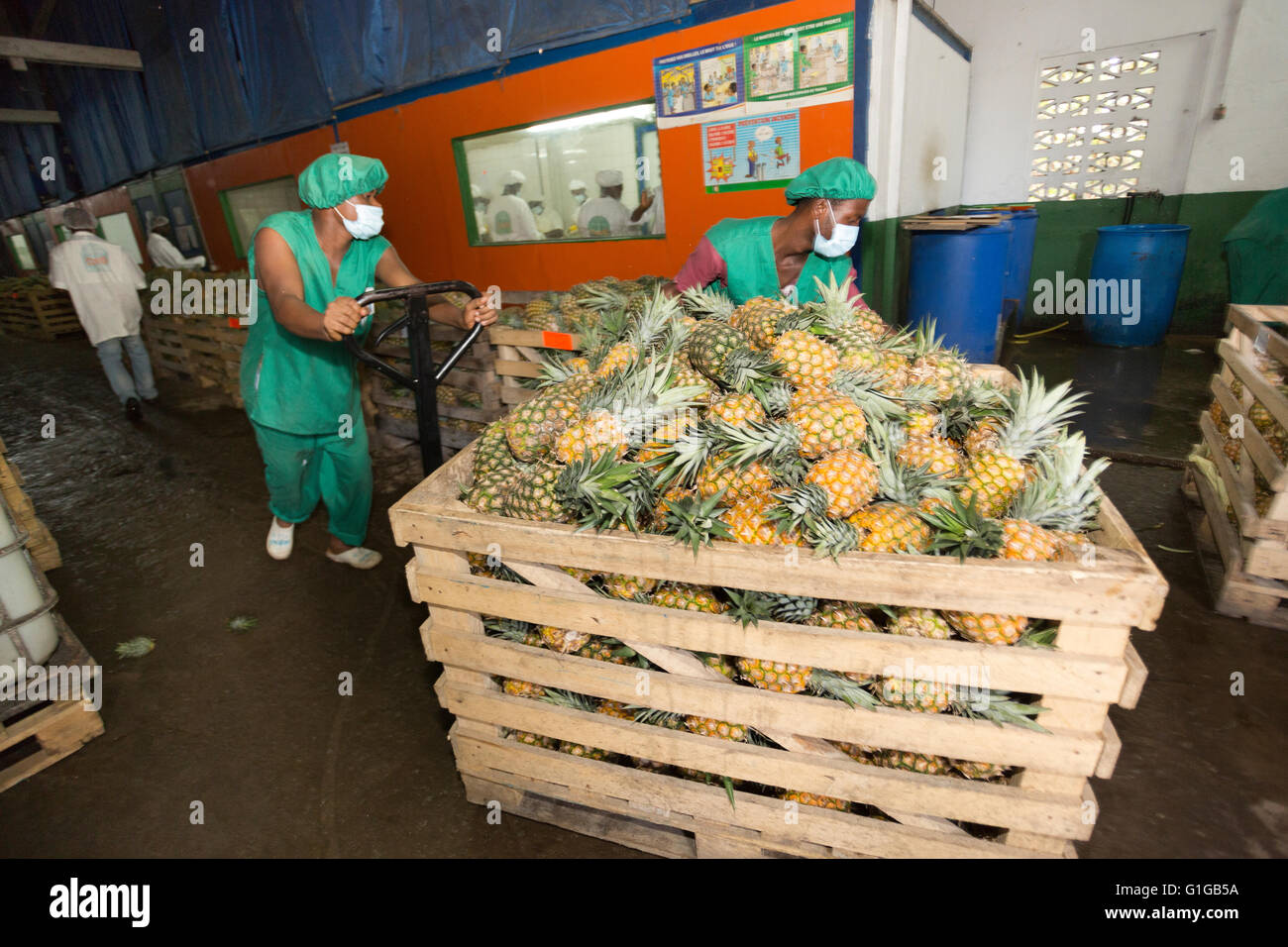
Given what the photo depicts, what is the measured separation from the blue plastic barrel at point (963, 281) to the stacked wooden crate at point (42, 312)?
58.2 ft

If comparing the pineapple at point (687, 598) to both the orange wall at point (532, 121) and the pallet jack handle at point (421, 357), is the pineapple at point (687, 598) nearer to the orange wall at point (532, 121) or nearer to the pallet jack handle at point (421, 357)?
the pallet jack handle at point (421, 357)

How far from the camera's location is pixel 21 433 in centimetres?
785

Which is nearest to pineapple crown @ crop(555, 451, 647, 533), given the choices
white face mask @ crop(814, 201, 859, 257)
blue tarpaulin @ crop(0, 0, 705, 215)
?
white face mask @ crop(814, 201, 859, 257)

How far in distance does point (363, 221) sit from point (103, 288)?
6.37m

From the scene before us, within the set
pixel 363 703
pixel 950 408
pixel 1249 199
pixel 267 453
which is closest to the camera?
pixel 950 408

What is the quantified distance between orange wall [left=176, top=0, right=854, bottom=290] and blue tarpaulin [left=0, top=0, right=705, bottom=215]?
277 mm

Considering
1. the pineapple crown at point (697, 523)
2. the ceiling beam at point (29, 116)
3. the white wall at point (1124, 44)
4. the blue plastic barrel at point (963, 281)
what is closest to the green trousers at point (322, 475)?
the pineapple crown at point (697, 523)

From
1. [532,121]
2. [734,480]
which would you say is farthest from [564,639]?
[532,121]

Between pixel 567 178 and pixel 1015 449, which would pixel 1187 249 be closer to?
pixel 567 178

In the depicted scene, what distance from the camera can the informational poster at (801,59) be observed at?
494 cm

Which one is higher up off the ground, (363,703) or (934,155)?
(934,155)
